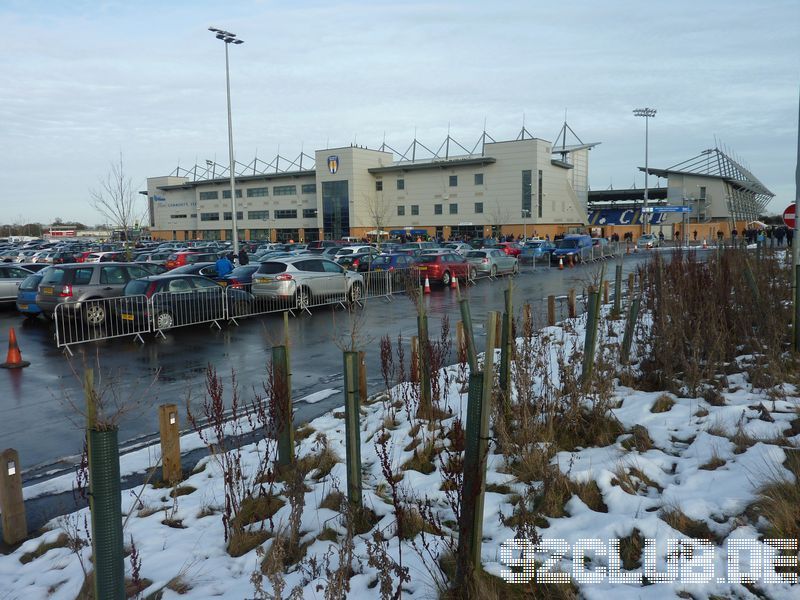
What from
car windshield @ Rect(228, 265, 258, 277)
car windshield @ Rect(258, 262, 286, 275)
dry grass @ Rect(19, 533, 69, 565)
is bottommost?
dry grass @ Rect(19, 533, 69, 565)

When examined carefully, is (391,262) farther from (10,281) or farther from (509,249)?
(509,249)

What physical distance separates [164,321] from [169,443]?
10.3 m

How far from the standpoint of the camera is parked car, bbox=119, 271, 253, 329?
15.6 meters

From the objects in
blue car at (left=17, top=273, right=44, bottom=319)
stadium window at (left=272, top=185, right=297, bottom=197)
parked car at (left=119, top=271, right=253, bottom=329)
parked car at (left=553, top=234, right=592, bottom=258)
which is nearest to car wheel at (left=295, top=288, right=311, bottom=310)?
parked car at (left=119, top=271, right=253, bottom=329)

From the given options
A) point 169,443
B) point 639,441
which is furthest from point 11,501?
point 639,441

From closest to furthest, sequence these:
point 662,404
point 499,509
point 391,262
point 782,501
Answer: point 782,501, point 499,509, point 662,404, point 391,262

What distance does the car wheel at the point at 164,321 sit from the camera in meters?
15.7

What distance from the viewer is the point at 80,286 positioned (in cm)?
1742

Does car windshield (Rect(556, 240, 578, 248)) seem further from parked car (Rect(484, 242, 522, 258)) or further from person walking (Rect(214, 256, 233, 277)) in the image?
person walking (Rect(214, 256, 233, 277))

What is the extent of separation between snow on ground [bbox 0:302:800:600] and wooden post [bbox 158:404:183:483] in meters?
0.18

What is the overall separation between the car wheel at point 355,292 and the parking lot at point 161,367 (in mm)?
853

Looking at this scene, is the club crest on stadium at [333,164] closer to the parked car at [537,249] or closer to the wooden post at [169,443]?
the parked car at [537,249]

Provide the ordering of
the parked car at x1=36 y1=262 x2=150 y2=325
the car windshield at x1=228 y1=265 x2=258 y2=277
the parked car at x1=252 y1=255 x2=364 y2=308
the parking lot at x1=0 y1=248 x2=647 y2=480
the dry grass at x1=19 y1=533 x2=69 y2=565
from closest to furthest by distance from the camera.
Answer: the dry grass at x1=19 y1=533 x2=69 y2=565, the parking lot at x1=0 y1=248 x2=647 y2=480, the parked car at x1=36 y1=262 x2=150 y2=325, the parked car at x1=252 y1=255 x2=364 y2=308, the car windshield at x1=228 y1=265 x2=258 y2=277

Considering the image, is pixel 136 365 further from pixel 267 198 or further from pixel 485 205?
pixel 267 198
